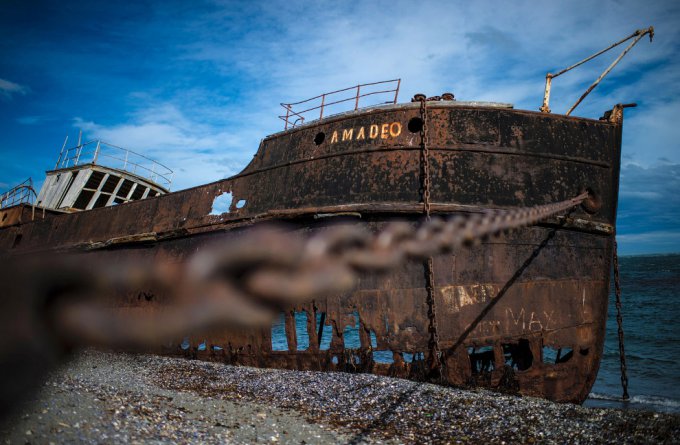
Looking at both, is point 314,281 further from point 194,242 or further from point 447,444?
point 194,242

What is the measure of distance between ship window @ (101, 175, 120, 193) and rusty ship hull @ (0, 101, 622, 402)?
9.51 metres

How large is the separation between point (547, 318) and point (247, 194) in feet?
17.6

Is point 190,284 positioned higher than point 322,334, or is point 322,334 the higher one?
point 190,284

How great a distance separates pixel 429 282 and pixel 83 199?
13.4 metres

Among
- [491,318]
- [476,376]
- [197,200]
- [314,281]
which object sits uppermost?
[197,200]

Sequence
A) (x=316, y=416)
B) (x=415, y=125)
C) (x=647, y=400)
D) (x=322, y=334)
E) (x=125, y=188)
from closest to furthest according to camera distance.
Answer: (x=316, y=416) < (x=415, y=125) < (x=647, y=400) < (x=322, y=334) < (x=125, y=188)

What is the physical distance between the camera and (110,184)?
14.3 meters

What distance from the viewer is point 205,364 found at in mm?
7141

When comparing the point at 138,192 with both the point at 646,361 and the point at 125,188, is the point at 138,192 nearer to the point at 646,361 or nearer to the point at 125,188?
the point at 125,188

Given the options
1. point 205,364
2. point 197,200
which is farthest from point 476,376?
point 197,200

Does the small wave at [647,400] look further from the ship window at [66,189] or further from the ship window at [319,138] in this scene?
the ship window at [66,189]

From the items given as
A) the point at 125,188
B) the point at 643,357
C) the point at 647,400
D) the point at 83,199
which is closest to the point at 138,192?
the point at 125,188

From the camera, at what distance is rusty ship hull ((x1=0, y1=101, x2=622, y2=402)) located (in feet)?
18.3

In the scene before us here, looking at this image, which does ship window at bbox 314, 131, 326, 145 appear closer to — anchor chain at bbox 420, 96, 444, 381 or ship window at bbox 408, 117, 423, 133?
ship window at bbox 408, 117, 423, 133
